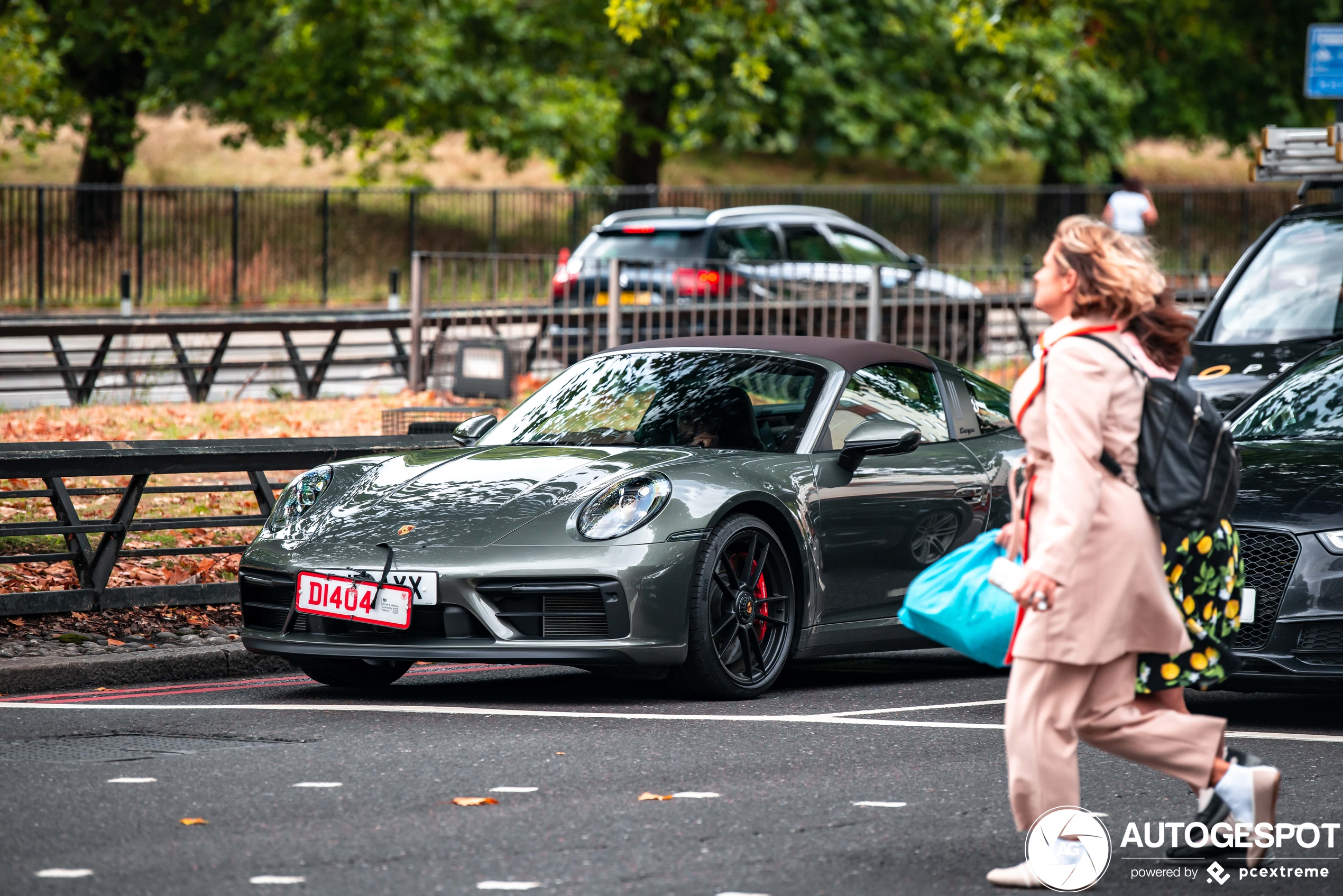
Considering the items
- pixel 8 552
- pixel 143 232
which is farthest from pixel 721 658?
pixel 143 232

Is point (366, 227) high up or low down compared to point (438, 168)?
down

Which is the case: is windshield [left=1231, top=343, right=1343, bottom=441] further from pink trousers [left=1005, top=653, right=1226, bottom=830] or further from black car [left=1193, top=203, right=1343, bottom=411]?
pink trousers [left=1005, top=653, right=1226, bottom=830]

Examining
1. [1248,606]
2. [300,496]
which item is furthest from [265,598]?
[1248,606]

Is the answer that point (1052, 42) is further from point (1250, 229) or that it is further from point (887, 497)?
point (887, 497)

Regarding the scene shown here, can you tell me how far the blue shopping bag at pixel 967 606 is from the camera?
4.68 m

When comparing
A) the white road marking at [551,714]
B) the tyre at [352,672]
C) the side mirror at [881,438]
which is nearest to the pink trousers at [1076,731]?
the white road marking at [551,714]

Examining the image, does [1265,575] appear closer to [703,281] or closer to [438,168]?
[703,281]

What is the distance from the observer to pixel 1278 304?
11.0 meters

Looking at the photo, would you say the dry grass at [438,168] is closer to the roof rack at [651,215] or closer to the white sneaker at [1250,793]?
the roof rack at [651,215]

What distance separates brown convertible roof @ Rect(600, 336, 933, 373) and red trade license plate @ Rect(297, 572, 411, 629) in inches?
83.1

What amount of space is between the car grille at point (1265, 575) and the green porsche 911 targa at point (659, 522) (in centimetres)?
145

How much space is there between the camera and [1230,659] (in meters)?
4.85

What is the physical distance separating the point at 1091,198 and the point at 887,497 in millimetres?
30540

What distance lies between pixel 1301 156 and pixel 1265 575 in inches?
230
